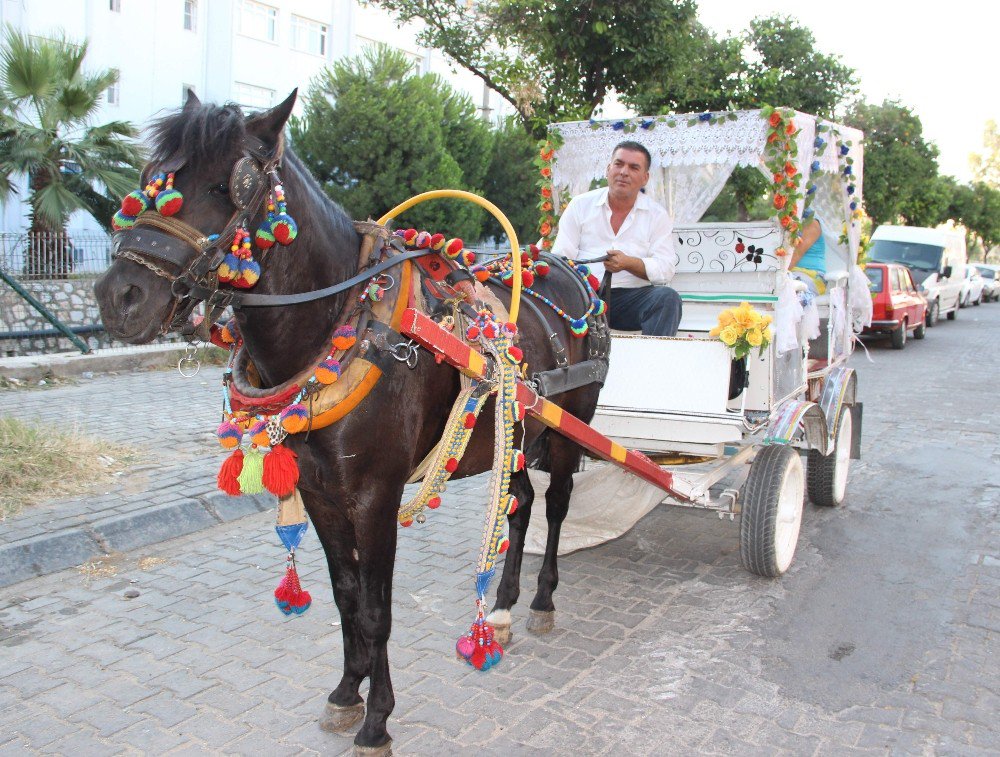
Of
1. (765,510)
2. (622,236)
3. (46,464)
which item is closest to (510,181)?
(46,464)

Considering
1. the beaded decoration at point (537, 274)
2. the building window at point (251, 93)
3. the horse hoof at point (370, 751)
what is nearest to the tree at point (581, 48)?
the beaded decoration at point (537, 274)

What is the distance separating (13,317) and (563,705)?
32.3 ft

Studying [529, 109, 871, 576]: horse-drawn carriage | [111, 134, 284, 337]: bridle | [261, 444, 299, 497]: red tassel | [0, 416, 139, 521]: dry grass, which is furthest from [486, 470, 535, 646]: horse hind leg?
[0, 416, 139, 521]: dry grass

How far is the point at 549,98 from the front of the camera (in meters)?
11.7

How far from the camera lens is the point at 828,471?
5.81m

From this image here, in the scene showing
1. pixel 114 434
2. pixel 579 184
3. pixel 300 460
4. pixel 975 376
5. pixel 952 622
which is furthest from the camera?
pixel 975 376

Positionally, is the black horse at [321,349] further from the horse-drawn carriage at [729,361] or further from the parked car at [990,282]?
the parked car at [990,282]

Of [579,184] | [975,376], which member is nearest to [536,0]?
[579,184]

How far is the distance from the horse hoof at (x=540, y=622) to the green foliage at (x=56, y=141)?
10674mm

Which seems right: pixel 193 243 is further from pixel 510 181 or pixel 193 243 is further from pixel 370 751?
pixel 510 181

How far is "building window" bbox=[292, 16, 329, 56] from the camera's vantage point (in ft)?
88.8

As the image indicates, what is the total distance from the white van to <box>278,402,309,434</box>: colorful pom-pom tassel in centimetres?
2177

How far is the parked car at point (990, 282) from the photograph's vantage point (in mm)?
35281

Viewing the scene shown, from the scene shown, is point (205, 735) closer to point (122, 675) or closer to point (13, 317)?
point (122, 675)
